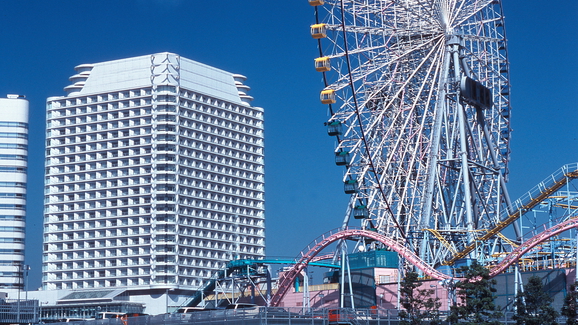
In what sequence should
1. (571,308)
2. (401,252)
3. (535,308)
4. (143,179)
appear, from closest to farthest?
(571,308) → (535,308) → (401,252) → (143,179)

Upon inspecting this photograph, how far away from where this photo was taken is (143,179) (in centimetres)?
13238

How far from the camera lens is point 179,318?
53.3 m

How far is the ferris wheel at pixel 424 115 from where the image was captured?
265 feet

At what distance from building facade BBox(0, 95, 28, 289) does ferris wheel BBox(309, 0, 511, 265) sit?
2595 inches

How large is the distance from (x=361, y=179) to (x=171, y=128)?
53.8 m

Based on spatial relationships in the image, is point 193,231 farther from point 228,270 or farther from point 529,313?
point 529,313

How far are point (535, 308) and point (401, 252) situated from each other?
1984cm

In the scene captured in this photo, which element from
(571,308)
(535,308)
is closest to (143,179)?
(535,308)

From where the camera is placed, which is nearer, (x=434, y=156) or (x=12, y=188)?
(x=434, y=156)

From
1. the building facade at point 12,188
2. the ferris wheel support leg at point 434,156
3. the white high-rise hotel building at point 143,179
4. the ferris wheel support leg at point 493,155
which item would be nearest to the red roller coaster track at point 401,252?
the ferris wheel support leg at point 434,156

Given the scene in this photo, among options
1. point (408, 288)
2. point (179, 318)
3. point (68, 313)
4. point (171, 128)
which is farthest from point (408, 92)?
point (68, 313)

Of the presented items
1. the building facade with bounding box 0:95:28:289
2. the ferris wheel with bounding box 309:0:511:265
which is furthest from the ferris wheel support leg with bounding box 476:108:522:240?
the building facade with bounding box 0:95:28:289

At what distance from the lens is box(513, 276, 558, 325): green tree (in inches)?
2048

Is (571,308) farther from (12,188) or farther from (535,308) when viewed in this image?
(12,188)
